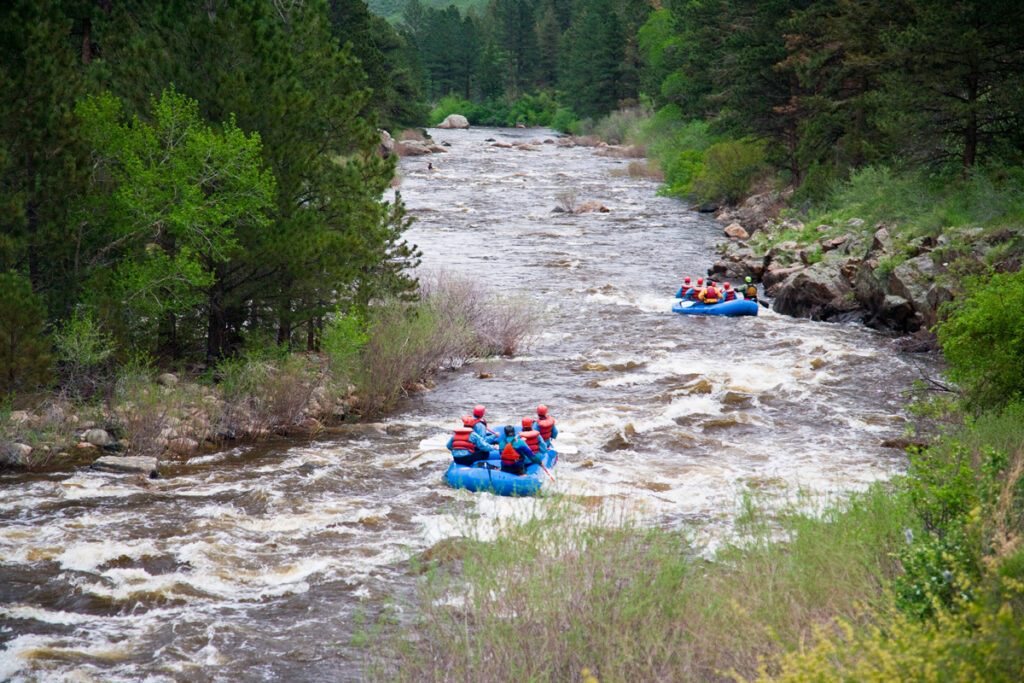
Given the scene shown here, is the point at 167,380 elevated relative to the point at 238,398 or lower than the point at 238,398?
elevated

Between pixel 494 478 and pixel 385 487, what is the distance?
1309 mm

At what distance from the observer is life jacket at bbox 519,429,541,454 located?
1057 cm

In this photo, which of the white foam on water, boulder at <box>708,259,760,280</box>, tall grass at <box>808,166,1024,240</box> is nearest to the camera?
the white foam on water

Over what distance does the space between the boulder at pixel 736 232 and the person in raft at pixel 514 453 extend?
815 inches

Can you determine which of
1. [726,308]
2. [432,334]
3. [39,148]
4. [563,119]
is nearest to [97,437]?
[39,148]

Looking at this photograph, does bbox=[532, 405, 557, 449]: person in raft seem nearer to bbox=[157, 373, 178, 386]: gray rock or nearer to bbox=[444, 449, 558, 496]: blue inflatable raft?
bbox=[444, 449, 558, 496]: blue inflatable raft

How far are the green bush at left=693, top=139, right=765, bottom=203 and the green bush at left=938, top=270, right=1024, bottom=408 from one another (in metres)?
26.7

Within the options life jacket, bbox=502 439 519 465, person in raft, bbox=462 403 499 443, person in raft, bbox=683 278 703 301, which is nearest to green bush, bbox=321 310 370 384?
person in raft, bbox=462 403 499 443

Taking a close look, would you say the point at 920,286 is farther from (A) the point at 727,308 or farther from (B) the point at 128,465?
(B) the point at 128,465

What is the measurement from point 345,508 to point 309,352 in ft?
18.0

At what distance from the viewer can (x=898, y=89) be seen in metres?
20.5

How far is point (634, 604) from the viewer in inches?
218

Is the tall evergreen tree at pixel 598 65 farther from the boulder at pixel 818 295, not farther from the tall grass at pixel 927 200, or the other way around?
the boulder at pixel 818 295

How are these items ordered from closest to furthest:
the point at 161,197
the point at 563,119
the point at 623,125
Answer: the point at 161,197, the point at 623,125, the point at 563,119
